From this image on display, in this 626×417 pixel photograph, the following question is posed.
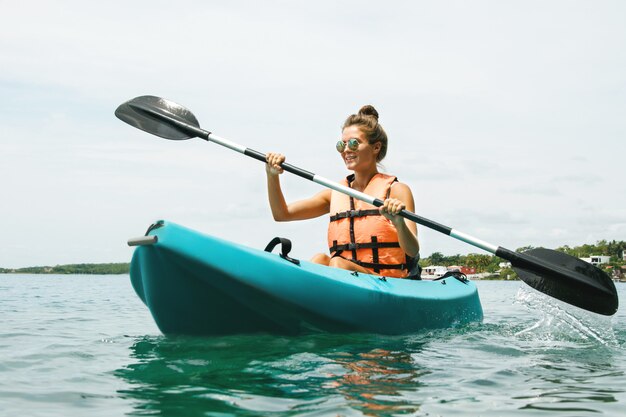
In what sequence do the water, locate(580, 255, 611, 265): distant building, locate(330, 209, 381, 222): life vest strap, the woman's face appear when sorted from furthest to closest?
locate(580, 255, 611, 265): distant building, the woman's face, locate(330, 209, 381, 222): life vest strap, the water

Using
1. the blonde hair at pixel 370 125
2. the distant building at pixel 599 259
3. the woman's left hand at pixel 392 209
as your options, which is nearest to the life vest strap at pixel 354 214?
the woman's left hand at pixel 392 209

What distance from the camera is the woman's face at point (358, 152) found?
496cm

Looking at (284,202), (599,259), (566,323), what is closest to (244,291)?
(284,202)

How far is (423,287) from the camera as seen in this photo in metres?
4.86

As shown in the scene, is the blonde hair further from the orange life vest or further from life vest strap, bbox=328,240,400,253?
life vest strap, bbox=328,240,400,253

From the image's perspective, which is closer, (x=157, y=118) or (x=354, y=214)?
(x=354, y=214)

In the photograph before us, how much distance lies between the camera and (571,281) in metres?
4.89

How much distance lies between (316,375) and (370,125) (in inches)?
92.8

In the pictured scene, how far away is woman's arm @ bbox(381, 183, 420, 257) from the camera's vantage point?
4453 mm

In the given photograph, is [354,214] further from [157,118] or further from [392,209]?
[157,118]

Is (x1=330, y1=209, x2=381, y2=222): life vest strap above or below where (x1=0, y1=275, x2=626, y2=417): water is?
above

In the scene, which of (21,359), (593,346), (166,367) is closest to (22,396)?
(166,367)

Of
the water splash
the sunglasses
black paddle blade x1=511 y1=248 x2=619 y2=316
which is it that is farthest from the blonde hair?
the water splash

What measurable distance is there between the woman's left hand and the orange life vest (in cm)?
26
